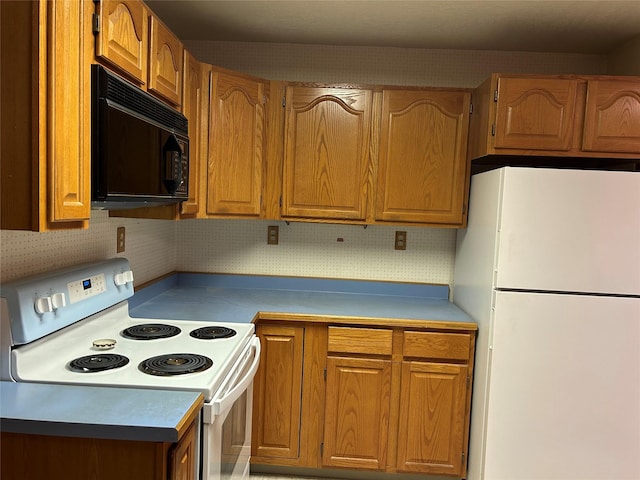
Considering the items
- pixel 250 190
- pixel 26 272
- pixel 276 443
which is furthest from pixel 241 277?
pixel 26 272

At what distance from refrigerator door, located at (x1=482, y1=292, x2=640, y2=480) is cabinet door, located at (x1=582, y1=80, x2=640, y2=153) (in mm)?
740

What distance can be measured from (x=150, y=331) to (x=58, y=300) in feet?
1.35

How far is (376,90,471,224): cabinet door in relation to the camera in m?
2.40

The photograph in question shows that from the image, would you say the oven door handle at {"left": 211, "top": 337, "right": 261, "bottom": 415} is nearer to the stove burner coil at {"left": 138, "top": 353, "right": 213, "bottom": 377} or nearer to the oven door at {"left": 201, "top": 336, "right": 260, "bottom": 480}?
the oven door at {"left": 201, "top": 336, "right": 260, "bottom": 480}

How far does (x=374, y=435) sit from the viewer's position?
228 cm

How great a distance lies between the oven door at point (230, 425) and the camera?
131 cm

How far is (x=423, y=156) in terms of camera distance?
243 centimetres

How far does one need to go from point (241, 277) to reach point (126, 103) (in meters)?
1.57

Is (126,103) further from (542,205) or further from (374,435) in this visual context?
(374,435)

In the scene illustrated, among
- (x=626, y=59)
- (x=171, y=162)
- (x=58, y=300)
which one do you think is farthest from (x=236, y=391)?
(x=626, y=59)

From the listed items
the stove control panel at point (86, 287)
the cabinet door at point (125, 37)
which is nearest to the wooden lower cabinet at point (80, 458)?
the stove control panel at point (86, 287)

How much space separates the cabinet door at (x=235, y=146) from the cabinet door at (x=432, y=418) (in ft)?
3.98

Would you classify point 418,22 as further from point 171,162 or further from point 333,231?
point 171,162

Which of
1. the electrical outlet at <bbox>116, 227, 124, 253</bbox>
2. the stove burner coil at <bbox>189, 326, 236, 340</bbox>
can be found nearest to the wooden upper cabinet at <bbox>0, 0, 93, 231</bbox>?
the stove burner coil at <bbox>189, 326, 236, 340</bbox>
